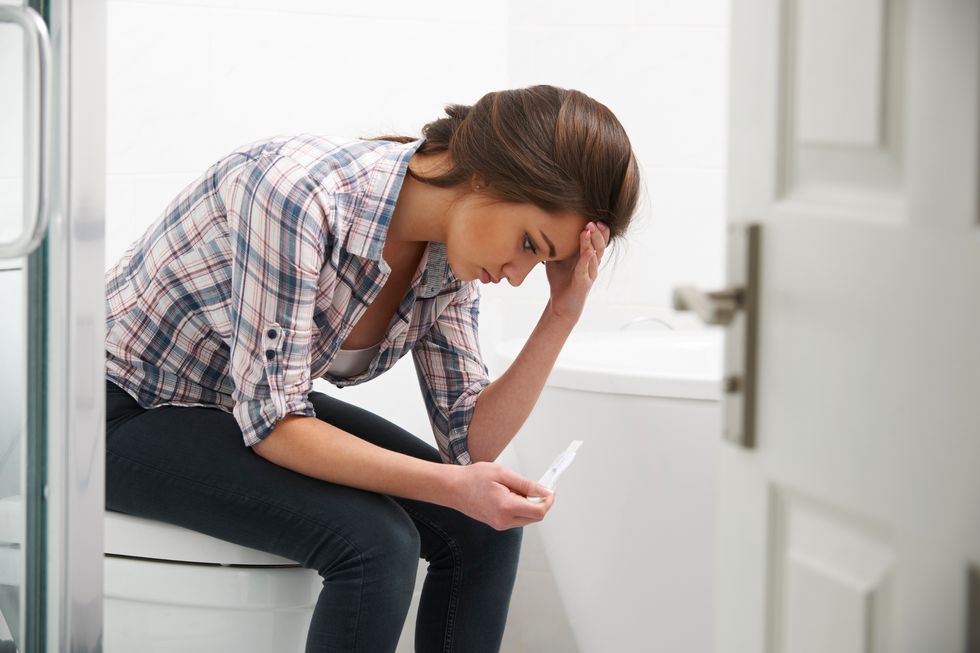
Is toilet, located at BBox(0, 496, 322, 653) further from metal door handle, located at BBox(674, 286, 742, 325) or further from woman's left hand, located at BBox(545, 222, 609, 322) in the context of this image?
metal door handle, located at BBox(674, 286, 742, 325)

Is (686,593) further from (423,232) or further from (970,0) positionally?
(970,0)

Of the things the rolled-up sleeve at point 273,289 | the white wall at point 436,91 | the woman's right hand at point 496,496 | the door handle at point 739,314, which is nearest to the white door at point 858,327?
the door handle at point 739,314

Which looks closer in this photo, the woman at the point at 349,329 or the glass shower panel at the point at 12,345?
the glass shower panel at the point at 12,345

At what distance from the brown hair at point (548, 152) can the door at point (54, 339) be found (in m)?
0.41

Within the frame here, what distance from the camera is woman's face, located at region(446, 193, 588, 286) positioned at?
120cm

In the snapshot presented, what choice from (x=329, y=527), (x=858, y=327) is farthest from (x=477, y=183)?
(x=858, y=327)

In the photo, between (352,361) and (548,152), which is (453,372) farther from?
(548,152)

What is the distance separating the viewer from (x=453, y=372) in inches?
56.5

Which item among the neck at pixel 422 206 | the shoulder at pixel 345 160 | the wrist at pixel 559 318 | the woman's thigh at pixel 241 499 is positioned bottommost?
the woman's thigh at pixel 241 499

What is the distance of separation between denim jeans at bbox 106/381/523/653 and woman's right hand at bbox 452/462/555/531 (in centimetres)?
8

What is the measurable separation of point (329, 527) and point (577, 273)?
43 centimetres

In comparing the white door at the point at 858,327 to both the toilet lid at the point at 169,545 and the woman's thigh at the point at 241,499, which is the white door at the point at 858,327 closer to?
the woman's thigh at the point at 241,499

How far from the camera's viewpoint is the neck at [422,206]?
126 centimetres

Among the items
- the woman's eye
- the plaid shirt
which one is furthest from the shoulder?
the woman's eye
